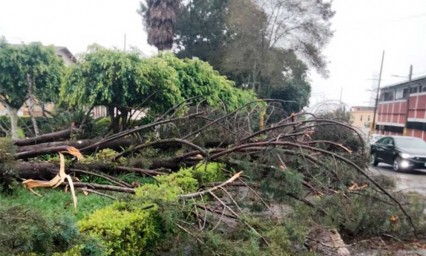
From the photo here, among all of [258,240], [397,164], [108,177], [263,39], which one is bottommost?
[397,164]

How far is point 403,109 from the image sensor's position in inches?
1247

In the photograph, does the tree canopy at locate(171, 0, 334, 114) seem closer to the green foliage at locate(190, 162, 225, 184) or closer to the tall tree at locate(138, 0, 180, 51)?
the tall tree at locate(138, 0, 180, 51)

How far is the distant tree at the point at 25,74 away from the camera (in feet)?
46.6

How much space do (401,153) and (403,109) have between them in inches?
782

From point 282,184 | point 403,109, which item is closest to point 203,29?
point 403,109

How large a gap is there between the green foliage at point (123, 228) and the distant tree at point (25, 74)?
1133 cm

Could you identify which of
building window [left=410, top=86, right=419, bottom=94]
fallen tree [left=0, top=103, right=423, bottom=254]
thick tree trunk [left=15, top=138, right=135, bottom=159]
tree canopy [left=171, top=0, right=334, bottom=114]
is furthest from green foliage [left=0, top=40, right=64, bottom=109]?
building window [left=410, top=86, right=419, bottom=94]

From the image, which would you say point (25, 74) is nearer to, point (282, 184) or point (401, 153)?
point (282, 184)

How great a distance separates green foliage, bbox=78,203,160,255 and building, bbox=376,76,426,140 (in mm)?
26486

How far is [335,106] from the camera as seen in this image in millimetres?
7949

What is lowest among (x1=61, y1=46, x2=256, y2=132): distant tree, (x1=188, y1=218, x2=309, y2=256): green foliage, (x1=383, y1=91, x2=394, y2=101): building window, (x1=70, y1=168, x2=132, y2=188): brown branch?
(x1=188, y1=218, x2=309, y2=256): green foliage

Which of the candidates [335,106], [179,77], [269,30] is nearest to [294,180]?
[335,106]

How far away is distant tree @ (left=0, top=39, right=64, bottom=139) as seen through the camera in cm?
1421

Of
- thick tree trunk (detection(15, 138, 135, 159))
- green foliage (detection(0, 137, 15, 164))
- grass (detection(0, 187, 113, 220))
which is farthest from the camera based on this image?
thick tree trunk (detection(15, 138, 135, 159))
